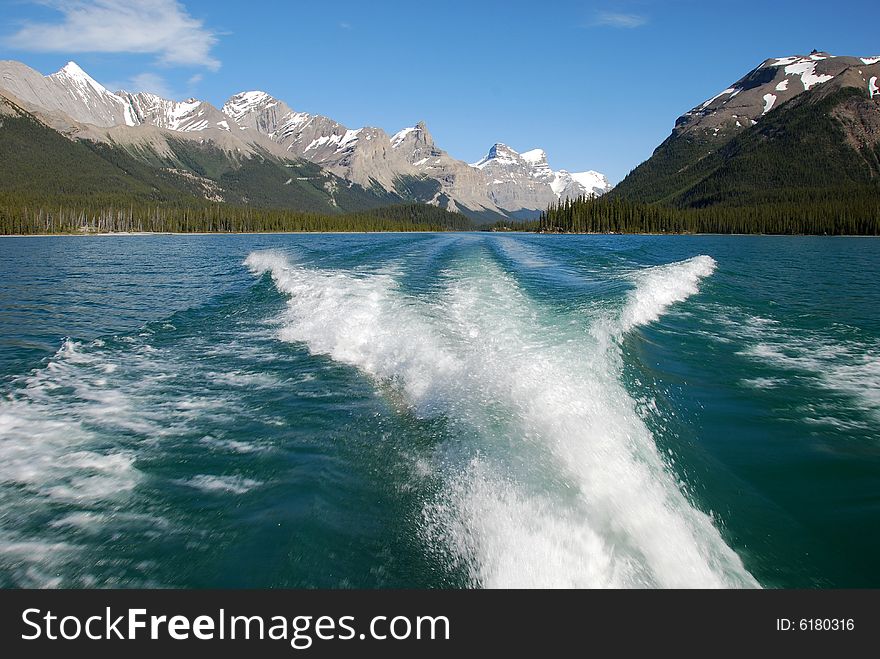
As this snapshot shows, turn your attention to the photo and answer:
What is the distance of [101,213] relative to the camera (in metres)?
133

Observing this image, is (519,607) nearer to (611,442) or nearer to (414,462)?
(414,462)

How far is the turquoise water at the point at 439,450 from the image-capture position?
476cm

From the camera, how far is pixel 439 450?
6.80 metres

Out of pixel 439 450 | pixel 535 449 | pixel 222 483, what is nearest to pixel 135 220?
pixel 222 483

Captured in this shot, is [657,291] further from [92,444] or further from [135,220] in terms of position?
[135,220]

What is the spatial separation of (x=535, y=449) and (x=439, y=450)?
1253 millimetres

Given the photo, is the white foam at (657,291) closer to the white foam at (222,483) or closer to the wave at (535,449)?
the wave at (535,449)

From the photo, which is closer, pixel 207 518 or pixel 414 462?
pixel 207 518

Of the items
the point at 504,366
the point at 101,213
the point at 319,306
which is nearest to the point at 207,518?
the point at 504,366

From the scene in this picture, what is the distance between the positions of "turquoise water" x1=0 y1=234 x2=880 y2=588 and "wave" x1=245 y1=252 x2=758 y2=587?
3 centimetres

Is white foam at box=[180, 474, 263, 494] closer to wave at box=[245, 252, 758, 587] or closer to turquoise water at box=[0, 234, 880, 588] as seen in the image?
turquoise water at box=[0, 234, 880, 588]

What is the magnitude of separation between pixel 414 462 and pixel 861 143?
855ft

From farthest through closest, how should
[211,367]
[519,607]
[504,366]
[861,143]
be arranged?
[861,143] → [211,367] → [504,366] → [519,607]

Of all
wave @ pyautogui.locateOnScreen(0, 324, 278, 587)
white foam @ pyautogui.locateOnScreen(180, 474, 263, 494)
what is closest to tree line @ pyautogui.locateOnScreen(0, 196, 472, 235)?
wave @ pyautogui.locateOnScreen(0, 324, 278, 587)
